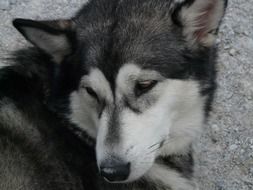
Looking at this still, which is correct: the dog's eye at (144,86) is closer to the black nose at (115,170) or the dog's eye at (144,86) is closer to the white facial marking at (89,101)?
the white facial marking at (89,101)

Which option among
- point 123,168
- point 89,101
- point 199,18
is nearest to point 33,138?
point 89,101

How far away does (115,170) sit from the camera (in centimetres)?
351

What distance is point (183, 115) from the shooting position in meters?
3.97

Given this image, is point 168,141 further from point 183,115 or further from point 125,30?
point 125,30

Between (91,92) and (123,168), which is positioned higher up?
(91,92)

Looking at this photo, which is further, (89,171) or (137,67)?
(89,171)

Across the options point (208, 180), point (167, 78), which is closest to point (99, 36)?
point (167, 78)

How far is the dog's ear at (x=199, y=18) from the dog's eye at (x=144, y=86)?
41cm

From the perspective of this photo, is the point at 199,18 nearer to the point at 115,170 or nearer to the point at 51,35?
the point at 51,35

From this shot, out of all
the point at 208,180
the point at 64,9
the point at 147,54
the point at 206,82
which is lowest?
the point at 208,180

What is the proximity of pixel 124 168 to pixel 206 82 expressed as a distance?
853 millimetres

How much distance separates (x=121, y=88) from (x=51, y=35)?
60 centimetres

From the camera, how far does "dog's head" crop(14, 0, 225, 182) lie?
3.60 m

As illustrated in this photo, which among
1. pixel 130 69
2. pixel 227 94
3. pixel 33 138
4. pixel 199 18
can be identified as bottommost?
pixel 227 94
